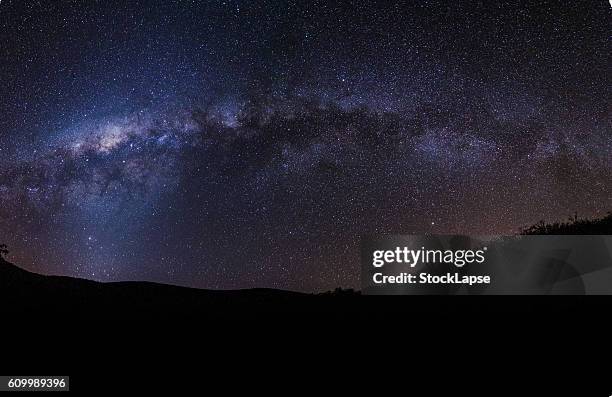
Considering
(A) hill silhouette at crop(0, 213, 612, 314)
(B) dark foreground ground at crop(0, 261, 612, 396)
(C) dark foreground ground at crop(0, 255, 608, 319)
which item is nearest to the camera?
(B) dark foreground ground at crop(0, 261, 612, 396)

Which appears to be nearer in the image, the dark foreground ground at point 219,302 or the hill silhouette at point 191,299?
the dark foreground ground at point 219,302

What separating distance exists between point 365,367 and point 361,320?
248cm

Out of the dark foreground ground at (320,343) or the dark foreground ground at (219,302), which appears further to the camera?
the dark foreground ground at (219,302)

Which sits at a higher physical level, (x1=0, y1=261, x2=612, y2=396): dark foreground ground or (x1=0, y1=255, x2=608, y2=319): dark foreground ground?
(x1=0, y1=255, x2=608, y2=319): dark foreground ground

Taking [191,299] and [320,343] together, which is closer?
[320,343]

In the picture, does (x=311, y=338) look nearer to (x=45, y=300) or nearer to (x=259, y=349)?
(x=259, y=349)

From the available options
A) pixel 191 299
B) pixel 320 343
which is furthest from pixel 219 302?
pixel 320 343

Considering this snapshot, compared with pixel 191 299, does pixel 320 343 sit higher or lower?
lower

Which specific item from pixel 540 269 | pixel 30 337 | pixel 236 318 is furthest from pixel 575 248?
pixel 30 337

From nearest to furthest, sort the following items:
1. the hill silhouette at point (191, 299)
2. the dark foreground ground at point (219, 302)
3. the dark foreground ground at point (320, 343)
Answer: the dark foreground ground at point (320, 343) < the dark foreground ground at point (219, 302) < the hill silhouette at point (191, 299)

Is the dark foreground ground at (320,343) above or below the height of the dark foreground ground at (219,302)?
below

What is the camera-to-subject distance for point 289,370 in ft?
37.2

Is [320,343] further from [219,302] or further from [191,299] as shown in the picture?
[191,299]

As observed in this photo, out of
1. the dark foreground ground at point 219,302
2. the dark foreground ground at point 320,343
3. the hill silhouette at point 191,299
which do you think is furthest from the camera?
the hill silhouette at point 191,299
